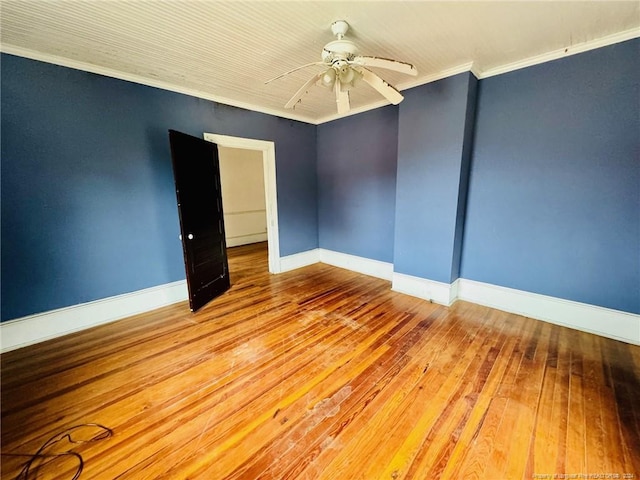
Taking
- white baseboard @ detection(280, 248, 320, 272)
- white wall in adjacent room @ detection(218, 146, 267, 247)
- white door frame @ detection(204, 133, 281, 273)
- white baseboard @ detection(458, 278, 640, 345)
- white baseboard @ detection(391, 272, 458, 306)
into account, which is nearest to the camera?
white baseboard @ detection(458, 278, 640, 345)

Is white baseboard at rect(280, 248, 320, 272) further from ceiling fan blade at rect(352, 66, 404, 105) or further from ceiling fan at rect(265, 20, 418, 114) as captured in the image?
ceiling fan blade at rect(352, 66, 404, 105)

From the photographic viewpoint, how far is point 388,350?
7.35 ft

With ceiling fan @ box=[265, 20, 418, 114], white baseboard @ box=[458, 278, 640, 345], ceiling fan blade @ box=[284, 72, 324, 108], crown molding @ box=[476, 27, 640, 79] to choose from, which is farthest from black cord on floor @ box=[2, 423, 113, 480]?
crown molding @ box=[476, 27, 640, 79]

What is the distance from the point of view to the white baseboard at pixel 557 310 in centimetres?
230

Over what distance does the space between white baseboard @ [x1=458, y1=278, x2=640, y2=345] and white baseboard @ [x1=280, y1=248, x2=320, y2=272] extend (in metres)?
2.61

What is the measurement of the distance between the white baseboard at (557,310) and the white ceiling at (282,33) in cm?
241

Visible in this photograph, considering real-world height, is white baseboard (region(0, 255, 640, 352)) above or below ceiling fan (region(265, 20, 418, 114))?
below

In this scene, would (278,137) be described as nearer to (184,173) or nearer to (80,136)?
(184,173)

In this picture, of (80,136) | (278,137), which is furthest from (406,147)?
(80,136)

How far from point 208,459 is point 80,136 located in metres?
3.12

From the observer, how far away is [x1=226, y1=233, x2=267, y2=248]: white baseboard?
21.4 feet

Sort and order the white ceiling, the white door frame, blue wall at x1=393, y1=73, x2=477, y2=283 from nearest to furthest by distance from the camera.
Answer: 1. the white ceiling
2. blue wall at x1=393, y1=73, x2=477, y2=283
3. the white door frame

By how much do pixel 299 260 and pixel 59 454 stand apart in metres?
3.59

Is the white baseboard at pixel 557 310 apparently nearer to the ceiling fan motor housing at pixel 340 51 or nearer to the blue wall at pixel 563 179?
the blue wall at pixel 563 179
